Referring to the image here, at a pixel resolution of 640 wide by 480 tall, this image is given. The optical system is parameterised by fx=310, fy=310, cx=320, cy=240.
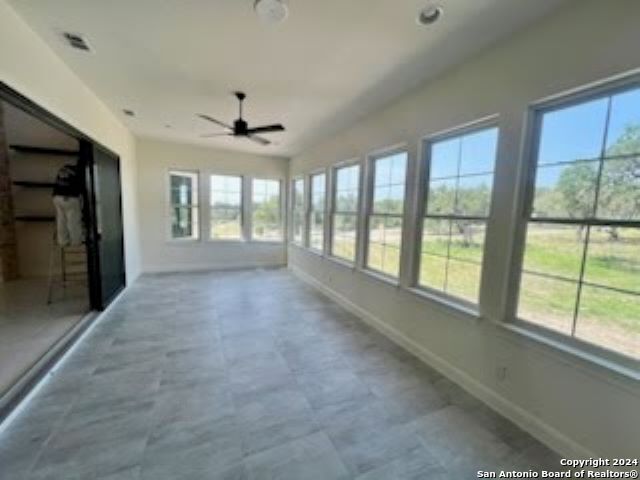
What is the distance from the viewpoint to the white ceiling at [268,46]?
201 centimetres

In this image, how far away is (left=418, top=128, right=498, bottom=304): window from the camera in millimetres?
2559

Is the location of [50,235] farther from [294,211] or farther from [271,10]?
[271,10]

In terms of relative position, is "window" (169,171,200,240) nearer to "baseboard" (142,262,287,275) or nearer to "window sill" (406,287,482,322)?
"baseboard" (142,262,287,275)

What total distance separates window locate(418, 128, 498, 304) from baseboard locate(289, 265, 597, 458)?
2.08 feet

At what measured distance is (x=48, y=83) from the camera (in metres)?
2.60

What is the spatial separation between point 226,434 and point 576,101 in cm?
302

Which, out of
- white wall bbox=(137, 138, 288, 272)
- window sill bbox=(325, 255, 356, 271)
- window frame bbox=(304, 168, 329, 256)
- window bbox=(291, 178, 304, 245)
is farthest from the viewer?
window bbox=(291, 178, 304, 245)

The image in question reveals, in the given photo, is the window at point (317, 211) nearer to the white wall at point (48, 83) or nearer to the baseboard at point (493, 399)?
the baseboard at point (493, 399)

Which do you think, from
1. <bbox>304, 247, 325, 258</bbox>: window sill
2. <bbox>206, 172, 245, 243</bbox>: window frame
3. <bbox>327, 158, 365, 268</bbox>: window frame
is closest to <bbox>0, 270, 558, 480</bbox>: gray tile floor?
<bbox>327, 158, 365, 268</bbox>: window frame

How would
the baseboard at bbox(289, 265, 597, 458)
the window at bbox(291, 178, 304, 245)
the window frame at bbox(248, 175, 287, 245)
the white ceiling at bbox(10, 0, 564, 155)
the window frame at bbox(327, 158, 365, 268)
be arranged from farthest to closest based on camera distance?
the window frame at bbox(248, 175, 287, 245) → the window at bbox(291, 178, 304, 245) → the window frame at bbox(327, 158, 365, 268) → the white ceiling at bbox(10, 0, 564, 155) → the baseboard at bbox(289, 265, 597, 458)

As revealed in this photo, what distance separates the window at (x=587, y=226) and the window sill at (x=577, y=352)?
55mm

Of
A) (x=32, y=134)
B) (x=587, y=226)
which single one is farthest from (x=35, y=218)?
(x=587, y=226)

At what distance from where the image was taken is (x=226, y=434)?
1967mm

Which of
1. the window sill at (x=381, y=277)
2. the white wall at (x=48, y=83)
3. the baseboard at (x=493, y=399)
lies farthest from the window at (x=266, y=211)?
the baseboard at (x=493, y=399)
